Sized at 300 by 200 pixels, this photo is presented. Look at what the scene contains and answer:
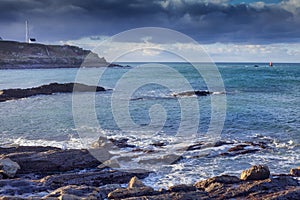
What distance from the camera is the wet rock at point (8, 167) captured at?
14.4 meters

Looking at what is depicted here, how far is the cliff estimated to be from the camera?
129 m

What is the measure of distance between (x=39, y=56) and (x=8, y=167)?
5489 inches

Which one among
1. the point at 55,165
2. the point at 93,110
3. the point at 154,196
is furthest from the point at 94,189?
the point at 93,110

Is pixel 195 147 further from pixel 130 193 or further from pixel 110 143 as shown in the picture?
pixel 130 193

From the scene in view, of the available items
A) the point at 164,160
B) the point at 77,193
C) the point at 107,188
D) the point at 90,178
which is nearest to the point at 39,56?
the point at 164,160

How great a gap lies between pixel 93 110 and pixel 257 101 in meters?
21.7

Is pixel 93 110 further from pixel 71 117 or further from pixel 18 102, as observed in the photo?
pixel 18 102

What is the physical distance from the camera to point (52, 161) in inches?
632

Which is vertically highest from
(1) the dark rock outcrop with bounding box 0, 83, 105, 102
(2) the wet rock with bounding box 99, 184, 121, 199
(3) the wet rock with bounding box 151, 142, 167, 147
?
(1) the dark rock outcrop with bounding box 0, 83, 105, 102

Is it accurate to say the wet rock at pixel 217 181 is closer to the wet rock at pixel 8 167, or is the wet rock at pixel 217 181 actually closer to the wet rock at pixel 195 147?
the wet rock at pixel 195 147

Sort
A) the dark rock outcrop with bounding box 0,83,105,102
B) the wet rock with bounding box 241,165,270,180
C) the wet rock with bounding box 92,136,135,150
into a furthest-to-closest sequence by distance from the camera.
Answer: the dark rock outcrop with bounding box 0,83,105,102, the wet rock with bounding box 92,136,135,150, the wet rock with bounding box 241,165,270,180

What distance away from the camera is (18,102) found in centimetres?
4241

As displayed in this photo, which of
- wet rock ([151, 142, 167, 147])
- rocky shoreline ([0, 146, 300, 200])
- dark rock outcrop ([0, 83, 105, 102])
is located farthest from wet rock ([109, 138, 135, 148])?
dark rock outcrop ([0, 83, 105, 102])

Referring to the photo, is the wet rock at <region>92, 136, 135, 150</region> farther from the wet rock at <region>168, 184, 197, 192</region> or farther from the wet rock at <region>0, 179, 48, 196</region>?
the wet rock at <region>168, 184, 197, 192</region>
